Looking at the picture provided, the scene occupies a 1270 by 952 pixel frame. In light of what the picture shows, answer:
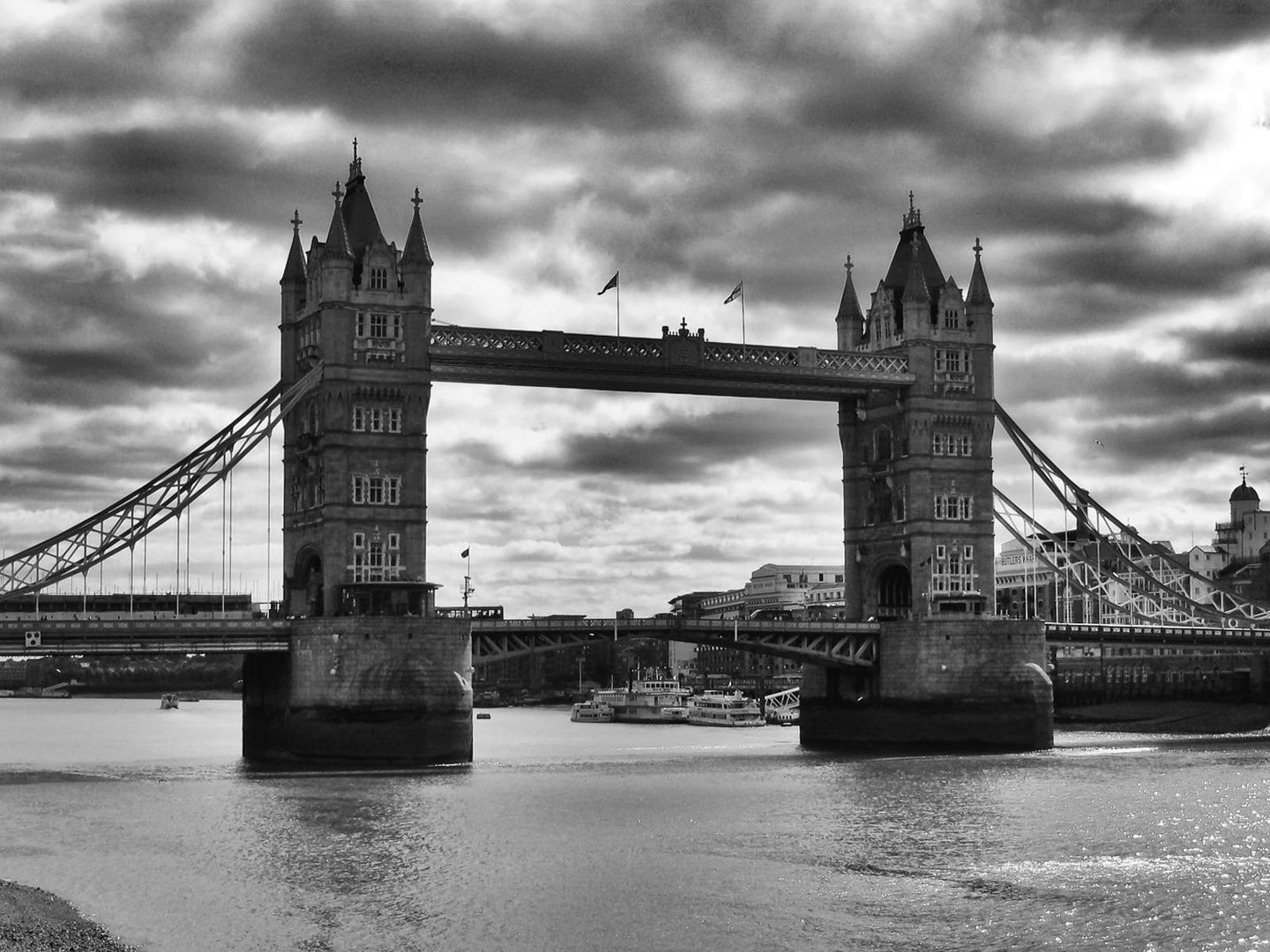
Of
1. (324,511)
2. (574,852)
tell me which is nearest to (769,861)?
(574,852)

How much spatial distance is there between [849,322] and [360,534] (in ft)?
134

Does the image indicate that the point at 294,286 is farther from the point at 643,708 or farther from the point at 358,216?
the point at 643,708

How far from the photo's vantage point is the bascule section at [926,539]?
121375mm

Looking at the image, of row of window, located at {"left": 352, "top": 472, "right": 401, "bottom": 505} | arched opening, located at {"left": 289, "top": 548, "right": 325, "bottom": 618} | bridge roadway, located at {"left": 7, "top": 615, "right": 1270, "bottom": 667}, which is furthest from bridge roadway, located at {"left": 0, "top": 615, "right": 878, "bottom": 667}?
row of window, located at {"left": 352, "top": 472, "right": 401, "bottom": 505}

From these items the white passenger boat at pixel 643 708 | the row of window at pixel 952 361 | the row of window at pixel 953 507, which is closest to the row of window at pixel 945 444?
the row of window at pixel 953 507

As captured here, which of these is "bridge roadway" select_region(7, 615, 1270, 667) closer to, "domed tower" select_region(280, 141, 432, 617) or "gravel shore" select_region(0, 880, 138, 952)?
"domed tower" select_region(280, 141, 432, 617)

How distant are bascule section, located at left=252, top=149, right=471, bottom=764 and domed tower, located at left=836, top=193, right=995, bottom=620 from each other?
32761mm

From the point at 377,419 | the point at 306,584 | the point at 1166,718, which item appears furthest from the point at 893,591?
the point at 1166,718

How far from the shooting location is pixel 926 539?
125875 millimetres

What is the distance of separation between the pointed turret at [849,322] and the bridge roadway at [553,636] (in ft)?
67.9

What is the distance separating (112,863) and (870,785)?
41.3 metres

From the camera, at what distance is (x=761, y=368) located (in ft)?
391

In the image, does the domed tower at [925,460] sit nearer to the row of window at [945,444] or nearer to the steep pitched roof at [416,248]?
the row of window at [945,444]

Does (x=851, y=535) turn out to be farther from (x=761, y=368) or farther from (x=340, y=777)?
(x=340, y=777)
